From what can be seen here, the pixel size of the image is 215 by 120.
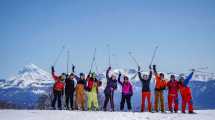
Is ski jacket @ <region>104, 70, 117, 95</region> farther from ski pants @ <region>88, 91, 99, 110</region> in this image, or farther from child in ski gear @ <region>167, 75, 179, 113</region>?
child in ski gear @ <region>167, 75, 179, 113</region>

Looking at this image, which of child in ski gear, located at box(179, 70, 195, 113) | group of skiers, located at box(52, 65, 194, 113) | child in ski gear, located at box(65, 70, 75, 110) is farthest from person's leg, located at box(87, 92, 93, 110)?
child in ski gear, located at box(179, 70, 195, 113)

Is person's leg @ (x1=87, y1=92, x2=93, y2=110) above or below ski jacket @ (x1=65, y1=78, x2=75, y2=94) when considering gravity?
below

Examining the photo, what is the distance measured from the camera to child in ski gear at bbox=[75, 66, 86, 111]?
25562mm

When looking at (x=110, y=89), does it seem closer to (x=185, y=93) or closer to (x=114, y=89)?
(x=114, y=89)

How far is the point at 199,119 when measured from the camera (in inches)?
776

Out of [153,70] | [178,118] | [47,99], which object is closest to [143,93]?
[153,70]

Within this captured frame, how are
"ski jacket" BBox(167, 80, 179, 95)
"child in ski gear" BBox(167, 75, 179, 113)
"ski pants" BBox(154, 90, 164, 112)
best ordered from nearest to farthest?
"ski pants" BBox(154, 90, 164, 112) < "child in ski gear" BBox(167, 75, 179, 113) < "ski jacket" BBox(167, 80, 179, 95)

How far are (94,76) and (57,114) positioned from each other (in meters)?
6.75

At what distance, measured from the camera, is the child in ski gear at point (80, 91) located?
2556 cm

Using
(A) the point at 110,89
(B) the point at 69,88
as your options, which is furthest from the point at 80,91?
(A) the point at 110,89

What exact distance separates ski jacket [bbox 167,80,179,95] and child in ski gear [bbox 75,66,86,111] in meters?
5.53

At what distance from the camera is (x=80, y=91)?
84.6 ft

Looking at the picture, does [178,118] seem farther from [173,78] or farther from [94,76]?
Result: [94,76]

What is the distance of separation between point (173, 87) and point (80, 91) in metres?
6.01
